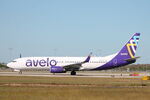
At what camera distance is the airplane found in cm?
6831

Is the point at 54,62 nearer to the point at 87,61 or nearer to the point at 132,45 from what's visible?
the point at 87,61

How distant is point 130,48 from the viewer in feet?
227

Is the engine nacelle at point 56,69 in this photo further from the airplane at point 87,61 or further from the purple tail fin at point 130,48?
the purple tail fin at point 130,48

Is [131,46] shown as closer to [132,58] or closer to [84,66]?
[132,58]

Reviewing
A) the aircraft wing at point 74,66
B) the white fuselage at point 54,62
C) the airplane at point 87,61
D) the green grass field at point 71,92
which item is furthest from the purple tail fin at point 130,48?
the green grass field at point 71,92

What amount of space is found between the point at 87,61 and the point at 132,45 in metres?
10.2

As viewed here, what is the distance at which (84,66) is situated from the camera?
6919 cm

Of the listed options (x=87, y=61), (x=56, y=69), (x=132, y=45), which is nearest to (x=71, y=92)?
(x=56, y=69)

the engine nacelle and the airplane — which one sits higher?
the airplane

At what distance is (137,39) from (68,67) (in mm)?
15791

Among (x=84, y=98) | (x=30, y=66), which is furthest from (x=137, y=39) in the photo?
(x=84, y=98)

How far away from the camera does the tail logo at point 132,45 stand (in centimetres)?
6925

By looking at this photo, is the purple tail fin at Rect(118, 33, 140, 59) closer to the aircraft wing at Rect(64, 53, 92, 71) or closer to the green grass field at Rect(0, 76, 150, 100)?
the aircraft wing at Rect(64, 53, 92, 71)

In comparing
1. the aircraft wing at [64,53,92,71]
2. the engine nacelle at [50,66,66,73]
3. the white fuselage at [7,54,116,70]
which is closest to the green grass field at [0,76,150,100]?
the engine nacelle at [50,66,66,73]
